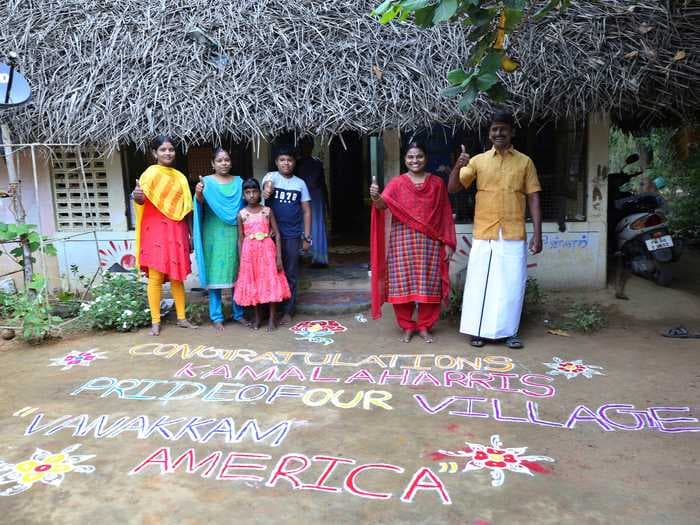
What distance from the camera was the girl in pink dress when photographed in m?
5.13

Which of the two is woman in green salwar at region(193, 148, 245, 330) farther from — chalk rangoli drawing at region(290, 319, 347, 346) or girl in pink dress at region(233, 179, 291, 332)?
chalk rangoli drawing at region(290, 319, 347, 346)

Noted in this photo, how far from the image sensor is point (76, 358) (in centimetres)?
462

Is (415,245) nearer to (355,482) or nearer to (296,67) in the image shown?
(296,67)

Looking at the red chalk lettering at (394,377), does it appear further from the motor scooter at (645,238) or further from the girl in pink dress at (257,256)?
the motor scooter at (645,238)

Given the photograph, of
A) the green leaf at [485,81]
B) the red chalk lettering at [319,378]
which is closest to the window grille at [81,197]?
the red chalk lettering at [319,378]

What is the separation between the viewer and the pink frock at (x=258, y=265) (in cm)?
513

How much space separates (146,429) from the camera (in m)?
3.28

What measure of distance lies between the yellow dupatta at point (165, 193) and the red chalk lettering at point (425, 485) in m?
3.27

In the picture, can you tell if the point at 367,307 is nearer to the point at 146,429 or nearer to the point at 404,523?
the point at 146,429

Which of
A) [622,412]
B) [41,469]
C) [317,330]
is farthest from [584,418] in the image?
[41,469]

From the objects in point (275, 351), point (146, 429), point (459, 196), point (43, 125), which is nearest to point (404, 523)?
point (146, 429)

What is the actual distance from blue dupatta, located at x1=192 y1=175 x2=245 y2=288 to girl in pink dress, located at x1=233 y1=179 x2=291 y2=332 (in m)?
0.07

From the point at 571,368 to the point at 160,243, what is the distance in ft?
11.4

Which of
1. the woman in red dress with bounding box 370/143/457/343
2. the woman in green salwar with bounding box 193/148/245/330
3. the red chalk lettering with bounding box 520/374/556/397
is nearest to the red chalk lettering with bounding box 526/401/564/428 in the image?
the red chalk lettering with bounding box 520/374/556/397
